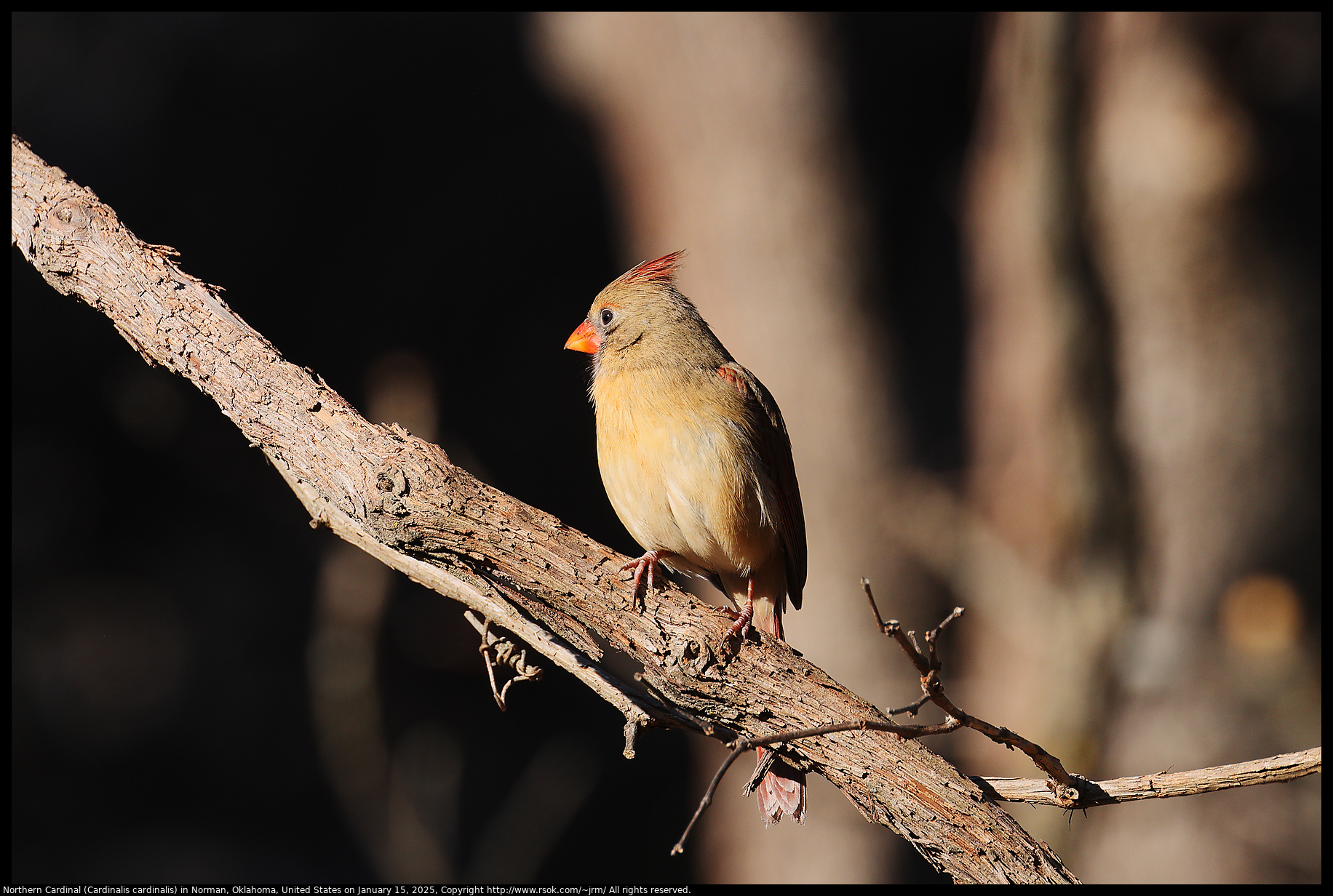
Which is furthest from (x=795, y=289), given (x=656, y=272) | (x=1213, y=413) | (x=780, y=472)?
(x=780, y=472)

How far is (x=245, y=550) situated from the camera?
7016 millimetres

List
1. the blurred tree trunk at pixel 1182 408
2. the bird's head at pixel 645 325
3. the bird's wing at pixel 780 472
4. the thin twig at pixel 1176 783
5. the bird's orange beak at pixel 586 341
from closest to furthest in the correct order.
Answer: the thin twig at pixel 1176 783 < the bird's wing at pixel 780 472 < the bird's head at pixel 645 325 < the bird's orange beak at pixel 586 341 < the blurred tree trunk at pixel 1182 408

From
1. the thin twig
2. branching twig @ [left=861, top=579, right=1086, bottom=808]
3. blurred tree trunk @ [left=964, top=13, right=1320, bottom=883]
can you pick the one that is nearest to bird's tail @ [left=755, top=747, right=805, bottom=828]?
the thin twig

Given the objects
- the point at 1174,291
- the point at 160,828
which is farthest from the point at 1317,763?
the point at 160,828

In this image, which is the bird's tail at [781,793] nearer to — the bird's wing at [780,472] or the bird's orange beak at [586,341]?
the bird's wing at [780,472]

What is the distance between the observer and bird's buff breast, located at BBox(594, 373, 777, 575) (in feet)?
9.82

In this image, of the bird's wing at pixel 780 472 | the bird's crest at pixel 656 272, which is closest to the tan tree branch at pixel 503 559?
the bird's wing at pixel 780 472

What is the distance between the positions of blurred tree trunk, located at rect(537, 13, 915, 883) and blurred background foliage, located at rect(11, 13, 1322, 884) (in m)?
0.03

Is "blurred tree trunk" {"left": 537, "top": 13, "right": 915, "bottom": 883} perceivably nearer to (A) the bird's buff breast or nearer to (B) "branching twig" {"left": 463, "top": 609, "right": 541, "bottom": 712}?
(A) the bird's buff breast

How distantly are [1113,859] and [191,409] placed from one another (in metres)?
6.82

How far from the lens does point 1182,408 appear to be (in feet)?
19.4

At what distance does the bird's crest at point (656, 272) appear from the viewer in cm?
362

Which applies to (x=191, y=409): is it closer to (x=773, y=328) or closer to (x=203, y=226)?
(x=203, y=226)

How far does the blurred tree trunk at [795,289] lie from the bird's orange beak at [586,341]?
3.63m
